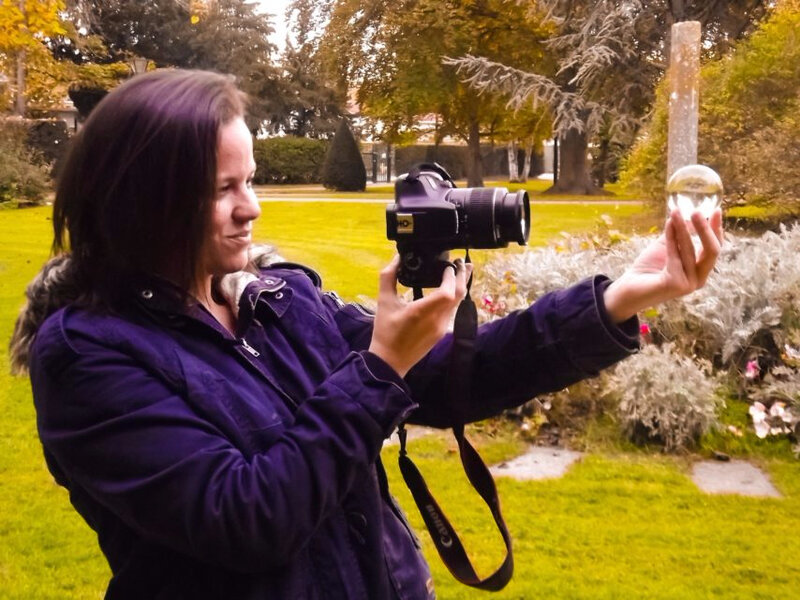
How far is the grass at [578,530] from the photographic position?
329 centimetres

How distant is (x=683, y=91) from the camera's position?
301 inches

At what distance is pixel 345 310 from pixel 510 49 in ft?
75.5

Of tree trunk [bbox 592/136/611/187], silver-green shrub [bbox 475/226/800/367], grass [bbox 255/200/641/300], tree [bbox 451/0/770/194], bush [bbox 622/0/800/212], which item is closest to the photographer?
silver-green shrub [bbox 475/226/800/367]

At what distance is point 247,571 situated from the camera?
4.00 feet

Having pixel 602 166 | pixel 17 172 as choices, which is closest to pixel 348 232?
pixel 17 172

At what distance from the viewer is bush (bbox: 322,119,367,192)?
83.8 ft

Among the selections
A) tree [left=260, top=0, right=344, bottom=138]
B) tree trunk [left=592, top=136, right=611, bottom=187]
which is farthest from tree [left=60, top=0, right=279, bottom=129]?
tree trunk [left=592, top=136, right=611, bottom=187]

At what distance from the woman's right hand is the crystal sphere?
16.8 inches

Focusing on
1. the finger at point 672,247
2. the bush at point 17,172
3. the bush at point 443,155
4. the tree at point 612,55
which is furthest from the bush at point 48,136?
the finger at point 672,247

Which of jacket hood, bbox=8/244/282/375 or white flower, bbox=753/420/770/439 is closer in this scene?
jacket hood, bbox=8/244/282/375

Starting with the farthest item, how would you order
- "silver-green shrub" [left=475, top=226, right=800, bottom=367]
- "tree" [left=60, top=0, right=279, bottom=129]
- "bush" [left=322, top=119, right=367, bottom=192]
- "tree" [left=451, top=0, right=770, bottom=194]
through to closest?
"tree" [left=60, top=0, right=279, bottom=129] < "bush" [left=322, top=119, right=367, bottom=192] < "tree" [left=451, top=0, right=770, bottom=194] < "silver-green shrub" [left=475, top=226, right=800, bottom=367]

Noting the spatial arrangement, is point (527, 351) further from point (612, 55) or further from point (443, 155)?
point (443, 155)

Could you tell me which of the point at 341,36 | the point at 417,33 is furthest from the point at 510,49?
the point at 341,36

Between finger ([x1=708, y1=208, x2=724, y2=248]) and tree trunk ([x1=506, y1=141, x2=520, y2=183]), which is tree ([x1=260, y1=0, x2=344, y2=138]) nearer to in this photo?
tree trunk ([x1=506, y1=141, x2=520, y2=183])
